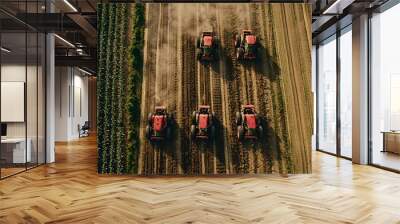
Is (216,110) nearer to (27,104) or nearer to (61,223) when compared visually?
(61,223)

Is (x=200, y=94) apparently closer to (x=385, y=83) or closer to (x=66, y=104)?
(x=385, y=83)

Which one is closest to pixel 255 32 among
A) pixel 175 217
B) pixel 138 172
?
pixel 138 172

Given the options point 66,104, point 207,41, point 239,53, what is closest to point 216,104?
point 239,53

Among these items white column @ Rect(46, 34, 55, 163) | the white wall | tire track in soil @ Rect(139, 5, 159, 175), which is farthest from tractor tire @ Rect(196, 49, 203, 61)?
the white wall

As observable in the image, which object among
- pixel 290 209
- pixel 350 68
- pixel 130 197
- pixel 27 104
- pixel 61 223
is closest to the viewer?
pixel 61 223

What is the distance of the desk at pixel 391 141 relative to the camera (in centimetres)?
735

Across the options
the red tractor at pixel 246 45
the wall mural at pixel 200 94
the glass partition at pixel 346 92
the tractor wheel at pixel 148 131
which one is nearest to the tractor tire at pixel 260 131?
the wall mural at pixel 200 94

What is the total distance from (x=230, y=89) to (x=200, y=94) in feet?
1.58

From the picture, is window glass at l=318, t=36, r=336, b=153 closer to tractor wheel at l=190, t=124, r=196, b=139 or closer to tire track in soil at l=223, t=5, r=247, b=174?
tire track in soil at l=223, t=5, r=247, b=174

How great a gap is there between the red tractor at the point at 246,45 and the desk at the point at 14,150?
4247mm

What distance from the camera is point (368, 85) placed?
Answer: 7.11m

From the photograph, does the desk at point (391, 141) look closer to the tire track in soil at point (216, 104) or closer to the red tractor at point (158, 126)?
the tire track in soil at point (216, 104)

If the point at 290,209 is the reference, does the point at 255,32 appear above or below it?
above

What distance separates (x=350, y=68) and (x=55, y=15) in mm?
6248
